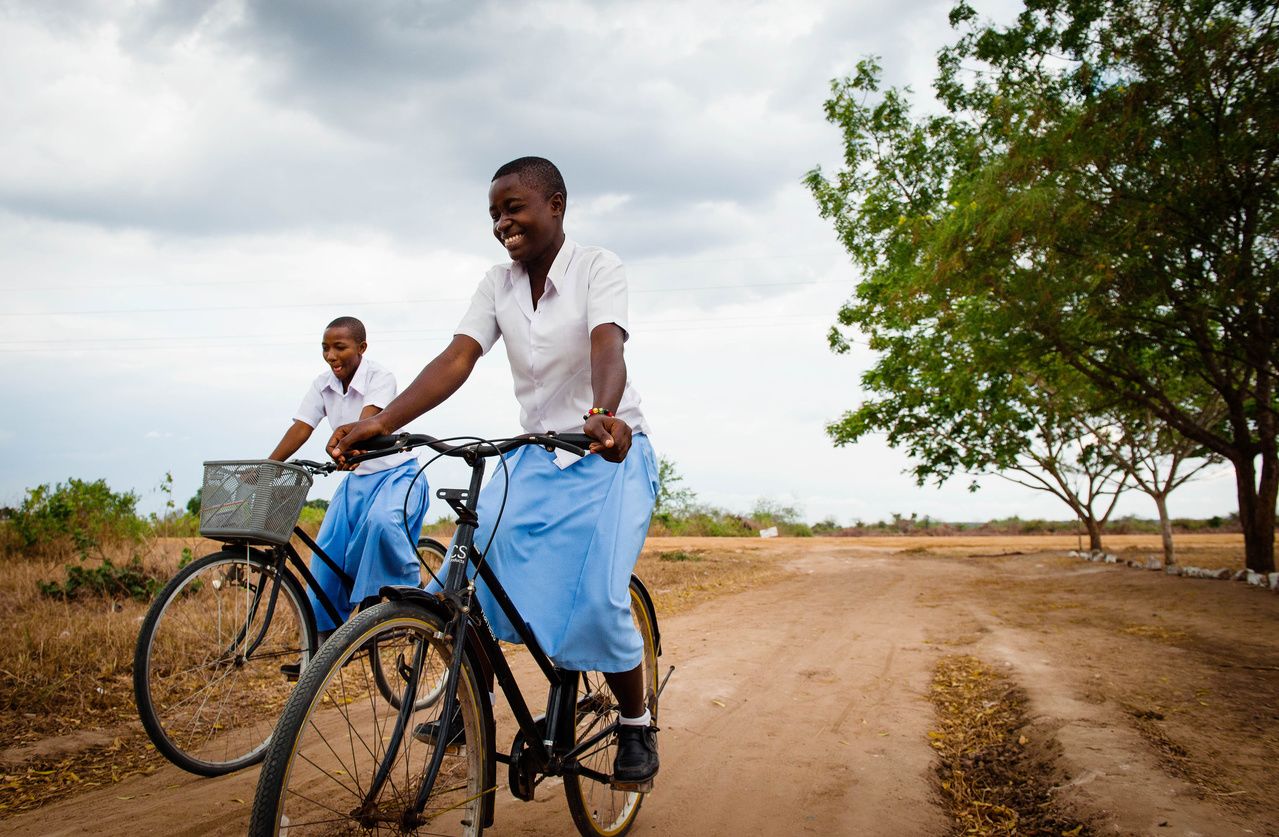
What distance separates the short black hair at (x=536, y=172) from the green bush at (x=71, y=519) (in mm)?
9423

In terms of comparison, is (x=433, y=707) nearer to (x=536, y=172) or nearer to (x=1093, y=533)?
(x=536, y=172)

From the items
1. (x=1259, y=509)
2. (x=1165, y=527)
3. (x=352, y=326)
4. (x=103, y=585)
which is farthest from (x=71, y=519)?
(x=1165, y=527)

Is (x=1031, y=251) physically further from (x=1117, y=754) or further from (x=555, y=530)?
(x=555, y=530)

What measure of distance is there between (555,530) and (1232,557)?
2266 centimetres

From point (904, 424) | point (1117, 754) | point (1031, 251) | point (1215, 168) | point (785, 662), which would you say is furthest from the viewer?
point (904, 424)

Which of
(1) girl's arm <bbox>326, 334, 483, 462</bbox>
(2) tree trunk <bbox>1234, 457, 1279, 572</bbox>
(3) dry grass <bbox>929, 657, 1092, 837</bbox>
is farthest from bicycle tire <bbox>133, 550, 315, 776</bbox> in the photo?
(2) tree trunk <bbox>1234, 457, 1279, 572</bbox>

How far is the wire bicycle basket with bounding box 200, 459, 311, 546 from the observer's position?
403cm

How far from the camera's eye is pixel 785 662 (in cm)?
664

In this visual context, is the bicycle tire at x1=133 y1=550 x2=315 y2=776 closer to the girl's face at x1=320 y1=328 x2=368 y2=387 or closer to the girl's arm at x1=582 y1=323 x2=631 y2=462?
the girl's face at x1=320 y1=328 x2=368 y2=387

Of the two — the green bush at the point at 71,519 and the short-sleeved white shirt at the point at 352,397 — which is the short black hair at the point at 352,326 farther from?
the green bush at the point at 71,519

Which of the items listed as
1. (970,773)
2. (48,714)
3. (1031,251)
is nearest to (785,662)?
(970,773)

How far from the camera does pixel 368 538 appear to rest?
476cm

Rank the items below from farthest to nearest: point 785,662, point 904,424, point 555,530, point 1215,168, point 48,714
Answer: point 904,424, point 1215,168, point 785,662, point 48,714, point 555,530

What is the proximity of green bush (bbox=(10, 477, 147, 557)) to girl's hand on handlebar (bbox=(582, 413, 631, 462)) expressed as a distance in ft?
32.4
